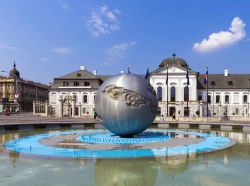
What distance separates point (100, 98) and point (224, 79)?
68.3m

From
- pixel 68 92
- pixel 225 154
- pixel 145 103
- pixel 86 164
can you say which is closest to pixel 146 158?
pixel 86 164

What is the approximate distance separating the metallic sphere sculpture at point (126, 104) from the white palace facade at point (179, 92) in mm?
51054

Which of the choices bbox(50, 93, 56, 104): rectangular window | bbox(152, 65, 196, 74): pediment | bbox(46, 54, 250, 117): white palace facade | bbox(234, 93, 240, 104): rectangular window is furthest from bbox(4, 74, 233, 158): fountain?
bbox(234, 93, 240, 104): rectangular window

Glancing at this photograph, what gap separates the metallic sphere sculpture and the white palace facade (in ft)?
168

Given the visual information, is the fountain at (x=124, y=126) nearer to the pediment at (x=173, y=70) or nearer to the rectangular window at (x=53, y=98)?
the pediment at (x=173, y=70)

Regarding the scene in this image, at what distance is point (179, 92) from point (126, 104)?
57.9 m

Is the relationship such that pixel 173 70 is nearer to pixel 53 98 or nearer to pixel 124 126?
pixel 53 98

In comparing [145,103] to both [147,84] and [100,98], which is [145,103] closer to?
[147,84]

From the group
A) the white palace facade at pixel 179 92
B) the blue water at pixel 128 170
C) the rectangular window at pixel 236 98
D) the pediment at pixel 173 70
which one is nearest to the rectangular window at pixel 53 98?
the white palace facade at pixel 179 92

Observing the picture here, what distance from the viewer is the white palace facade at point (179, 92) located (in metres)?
75.6

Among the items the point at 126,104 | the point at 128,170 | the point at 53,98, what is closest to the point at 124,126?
the point at 126,104

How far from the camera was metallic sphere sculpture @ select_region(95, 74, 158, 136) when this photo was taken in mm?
21234

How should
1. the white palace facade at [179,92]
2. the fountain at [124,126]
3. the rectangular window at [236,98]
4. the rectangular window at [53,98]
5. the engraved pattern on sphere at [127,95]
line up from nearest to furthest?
the fountain at [124,126]
the engraved pattern on sphere at [127,95]
the white palace facade at [179,92]
the rectangular window at [236,98]
the rectangular window at [53,98]

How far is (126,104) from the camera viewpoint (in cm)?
2112
